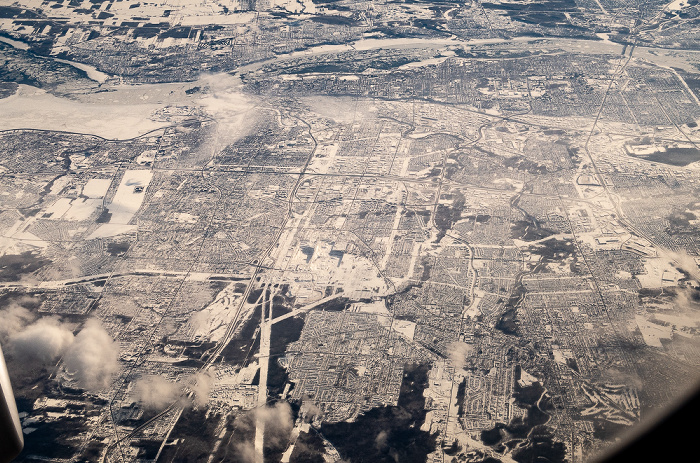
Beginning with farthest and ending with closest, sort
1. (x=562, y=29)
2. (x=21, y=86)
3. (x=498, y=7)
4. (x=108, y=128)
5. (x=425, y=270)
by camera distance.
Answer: (x=498, y=7) → (x=562, y=29) → (x=21, y=86) → (x=108, y=128) → (x=425, y=270)

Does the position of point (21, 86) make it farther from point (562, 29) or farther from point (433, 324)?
point (562, 29)

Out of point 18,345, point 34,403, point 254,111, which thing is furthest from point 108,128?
point 34,403

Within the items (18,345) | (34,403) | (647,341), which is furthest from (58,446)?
(647,341)

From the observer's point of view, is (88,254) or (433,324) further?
(88,254)

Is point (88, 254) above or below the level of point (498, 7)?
below

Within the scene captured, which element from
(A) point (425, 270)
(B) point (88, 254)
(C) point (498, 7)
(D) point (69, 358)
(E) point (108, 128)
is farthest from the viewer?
(C) point (498, 7)

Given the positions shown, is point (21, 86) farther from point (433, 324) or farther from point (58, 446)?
point (433, 324)

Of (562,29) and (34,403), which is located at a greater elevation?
(562,29)

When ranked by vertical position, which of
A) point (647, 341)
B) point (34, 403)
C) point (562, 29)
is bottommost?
point (34, 403)

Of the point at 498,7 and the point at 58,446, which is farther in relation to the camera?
Answer: the point at 498,7
